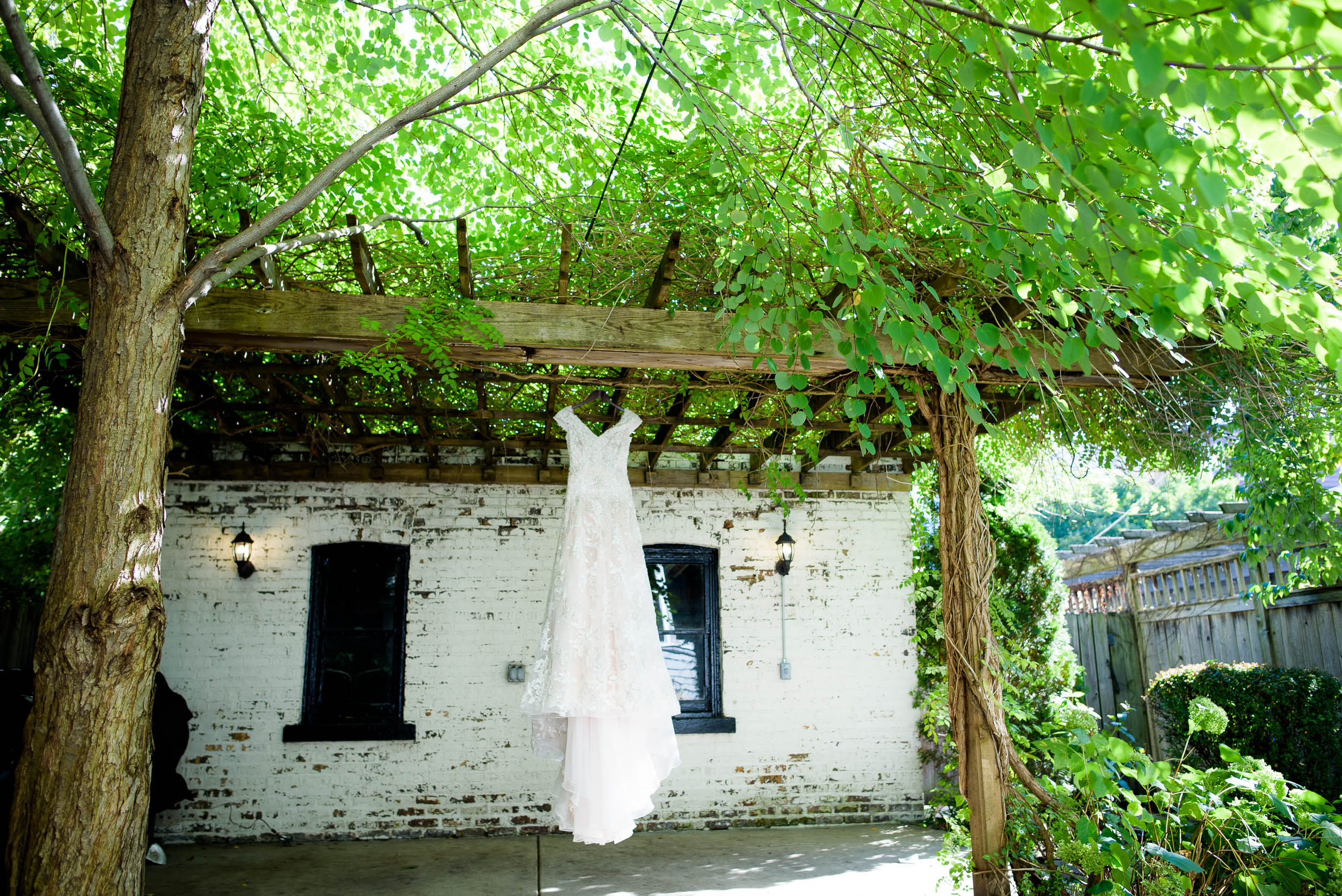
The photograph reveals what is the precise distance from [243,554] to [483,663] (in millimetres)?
1721

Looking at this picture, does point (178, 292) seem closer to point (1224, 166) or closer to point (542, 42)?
point (542, 42)

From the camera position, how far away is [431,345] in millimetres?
3055

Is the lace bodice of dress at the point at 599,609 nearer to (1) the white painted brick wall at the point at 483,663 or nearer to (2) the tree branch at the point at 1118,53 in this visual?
(2) the tree branch at the point at 1118,53

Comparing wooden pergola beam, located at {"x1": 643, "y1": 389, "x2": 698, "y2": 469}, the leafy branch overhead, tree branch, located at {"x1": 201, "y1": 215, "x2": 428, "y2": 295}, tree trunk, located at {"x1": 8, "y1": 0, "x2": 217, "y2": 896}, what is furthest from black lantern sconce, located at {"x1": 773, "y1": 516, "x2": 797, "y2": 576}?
tree trunk, located at {"x1": 8, "y1": 0, "x2": 217, "y2": 896}

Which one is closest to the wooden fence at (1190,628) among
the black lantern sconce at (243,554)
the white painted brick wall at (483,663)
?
the white painted brick wall at (483,663)

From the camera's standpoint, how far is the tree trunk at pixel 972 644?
321 cm

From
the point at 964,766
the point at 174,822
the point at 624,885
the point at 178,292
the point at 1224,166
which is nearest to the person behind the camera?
the point at 1224,166

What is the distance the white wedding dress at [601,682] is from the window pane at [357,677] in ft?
9.14

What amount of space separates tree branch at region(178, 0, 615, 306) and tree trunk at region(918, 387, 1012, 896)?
6.83ft

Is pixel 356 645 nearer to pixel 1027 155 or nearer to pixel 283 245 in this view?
pixel 283 245

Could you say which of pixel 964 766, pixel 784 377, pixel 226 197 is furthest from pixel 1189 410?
pixel 226 197

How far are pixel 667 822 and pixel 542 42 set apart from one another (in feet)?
15.6

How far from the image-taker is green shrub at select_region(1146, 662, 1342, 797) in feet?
14.0

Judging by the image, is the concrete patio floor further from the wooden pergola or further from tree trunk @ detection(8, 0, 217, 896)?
tree trunk @ detection(8, 0, 217, 896)
